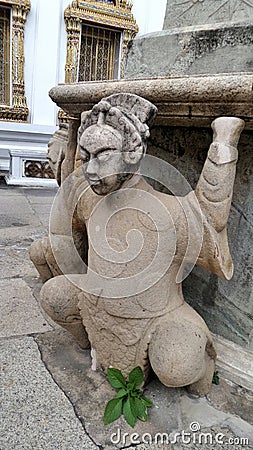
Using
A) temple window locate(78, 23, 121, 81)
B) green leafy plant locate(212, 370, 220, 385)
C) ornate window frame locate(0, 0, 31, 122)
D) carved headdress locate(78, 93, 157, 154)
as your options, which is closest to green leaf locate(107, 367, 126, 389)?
green leafy plant locate(212, 370, 220, 385)

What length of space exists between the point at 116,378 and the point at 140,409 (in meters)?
0.12

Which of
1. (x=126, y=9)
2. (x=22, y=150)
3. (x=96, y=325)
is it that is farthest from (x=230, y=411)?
(x=126, y=9)

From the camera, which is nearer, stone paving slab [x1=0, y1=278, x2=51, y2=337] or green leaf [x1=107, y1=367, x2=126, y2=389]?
green leaf [x1=107, y1=367, x2=126, y2=389]

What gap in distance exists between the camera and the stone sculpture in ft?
3.56

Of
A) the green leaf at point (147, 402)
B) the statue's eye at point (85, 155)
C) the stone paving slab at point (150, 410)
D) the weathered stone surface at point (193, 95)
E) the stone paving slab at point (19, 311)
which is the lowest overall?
the stone paving slab at point (19, 311)

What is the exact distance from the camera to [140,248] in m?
1.17

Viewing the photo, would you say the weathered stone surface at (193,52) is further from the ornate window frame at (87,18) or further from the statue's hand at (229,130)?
the ornate window frame at (87,18)

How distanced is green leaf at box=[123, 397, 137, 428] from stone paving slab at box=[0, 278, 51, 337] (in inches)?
21.7

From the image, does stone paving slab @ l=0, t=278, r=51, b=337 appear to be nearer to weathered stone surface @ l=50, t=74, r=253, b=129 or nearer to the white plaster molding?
weathered stone surface @ l=50, t=74, r=253, b=129

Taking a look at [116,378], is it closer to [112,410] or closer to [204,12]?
[112,410]

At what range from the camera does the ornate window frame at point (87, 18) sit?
5.96 m

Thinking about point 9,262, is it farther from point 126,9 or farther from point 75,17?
point 126,9

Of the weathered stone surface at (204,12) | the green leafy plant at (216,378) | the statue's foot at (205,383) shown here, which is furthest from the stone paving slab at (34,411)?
the weathered stone surface at (204,12)

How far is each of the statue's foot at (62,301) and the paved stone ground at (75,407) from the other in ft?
0.52
